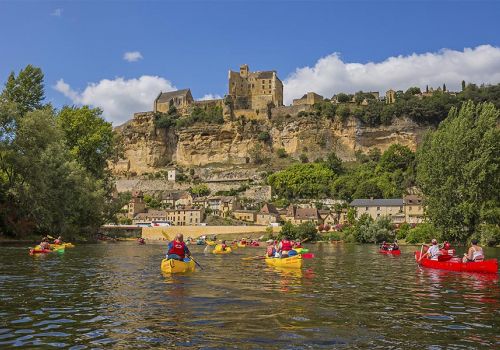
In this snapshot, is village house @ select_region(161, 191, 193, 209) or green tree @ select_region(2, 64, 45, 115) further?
village house @ select_region(161, 191, 193, 209)

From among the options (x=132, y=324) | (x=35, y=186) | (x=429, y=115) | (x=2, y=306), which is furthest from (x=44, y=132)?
(x=429, y=115)

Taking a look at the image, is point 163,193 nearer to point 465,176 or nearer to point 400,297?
point 465,176

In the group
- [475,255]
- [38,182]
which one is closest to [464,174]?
[475,255]

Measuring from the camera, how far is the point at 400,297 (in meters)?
13.5

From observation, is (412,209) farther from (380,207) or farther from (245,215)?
(245,215)

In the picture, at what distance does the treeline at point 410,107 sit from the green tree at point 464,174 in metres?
77.2

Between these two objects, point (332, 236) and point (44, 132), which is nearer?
point (44, 132)

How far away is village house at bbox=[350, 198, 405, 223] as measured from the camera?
8850 centimetres

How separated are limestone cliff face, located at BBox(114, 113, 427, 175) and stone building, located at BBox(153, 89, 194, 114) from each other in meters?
5.66

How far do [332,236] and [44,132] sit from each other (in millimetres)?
43201

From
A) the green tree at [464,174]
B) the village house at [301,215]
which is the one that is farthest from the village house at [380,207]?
the green tree at [464,174]

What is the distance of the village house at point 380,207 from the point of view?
290 feet

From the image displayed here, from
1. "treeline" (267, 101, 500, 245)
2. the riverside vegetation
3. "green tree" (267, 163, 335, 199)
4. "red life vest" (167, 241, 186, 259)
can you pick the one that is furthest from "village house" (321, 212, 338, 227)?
"red life vest" (167, 241, 186, 259)

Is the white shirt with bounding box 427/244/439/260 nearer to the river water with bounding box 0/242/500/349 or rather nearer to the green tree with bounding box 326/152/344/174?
the river water with bounding box 0/242/500/349
